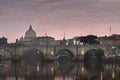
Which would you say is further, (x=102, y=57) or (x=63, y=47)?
(x=63, y=47)

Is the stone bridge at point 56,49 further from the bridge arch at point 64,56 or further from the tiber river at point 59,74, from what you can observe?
the tiber river at point 59,74

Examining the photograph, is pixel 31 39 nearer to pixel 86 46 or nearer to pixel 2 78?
pixel 86 46

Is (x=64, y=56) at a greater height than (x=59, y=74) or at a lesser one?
greater

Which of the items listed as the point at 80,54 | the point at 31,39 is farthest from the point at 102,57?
the point at 31,39

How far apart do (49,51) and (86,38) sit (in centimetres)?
3822

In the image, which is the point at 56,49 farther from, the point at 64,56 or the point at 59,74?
the point at 59,74

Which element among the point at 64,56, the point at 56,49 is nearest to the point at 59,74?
the point at 56,49

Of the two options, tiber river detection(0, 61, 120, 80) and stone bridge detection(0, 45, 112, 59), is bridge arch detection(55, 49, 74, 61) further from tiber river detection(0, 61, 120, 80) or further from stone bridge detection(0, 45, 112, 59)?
tiber river detection(0, 61, 120, 80)

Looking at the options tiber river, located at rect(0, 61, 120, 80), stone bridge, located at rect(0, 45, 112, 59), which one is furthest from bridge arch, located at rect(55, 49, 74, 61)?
tiber river, located at rect(0, 61, 120, 80)

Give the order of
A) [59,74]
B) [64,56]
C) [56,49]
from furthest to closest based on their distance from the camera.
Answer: [64,56]
[56,49]
[59,74]

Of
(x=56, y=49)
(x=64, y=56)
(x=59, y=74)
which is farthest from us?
(x=64, y=56)

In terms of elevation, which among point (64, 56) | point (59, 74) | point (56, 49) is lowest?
point (59, 74)

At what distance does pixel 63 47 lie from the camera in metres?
128

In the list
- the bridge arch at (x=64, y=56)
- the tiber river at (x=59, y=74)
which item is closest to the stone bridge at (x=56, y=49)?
the bridge arch at (x=64, y=56)
